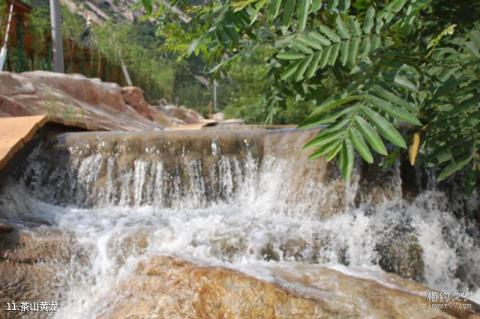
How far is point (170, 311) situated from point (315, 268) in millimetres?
937

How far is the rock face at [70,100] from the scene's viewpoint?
721 centimetres

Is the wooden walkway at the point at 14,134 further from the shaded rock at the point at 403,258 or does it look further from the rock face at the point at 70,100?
the shaded rock at the point at 403,258

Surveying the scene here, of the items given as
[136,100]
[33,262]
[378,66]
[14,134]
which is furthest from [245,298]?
[136,100]

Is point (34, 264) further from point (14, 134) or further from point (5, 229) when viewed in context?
point (14, 134)

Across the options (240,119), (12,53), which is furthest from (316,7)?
(240,119)

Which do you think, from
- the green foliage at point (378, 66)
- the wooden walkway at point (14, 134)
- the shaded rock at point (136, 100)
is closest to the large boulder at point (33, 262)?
the wooden walkway at point (14, 134)

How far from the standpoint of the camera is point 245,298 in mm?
2164

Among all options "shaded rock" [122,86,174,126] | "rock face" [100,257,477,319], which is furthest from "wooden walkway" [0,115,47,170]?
"shaded rock" [122,86,174,126]

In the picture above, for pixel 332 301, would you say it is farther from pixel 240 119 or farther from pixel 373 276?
pixel 240 119

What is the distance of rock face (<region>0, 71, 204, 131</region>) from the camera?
7.21m

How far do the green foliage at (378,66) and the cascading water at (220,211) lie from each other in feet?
3.78

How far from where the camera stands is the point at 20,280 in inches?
125

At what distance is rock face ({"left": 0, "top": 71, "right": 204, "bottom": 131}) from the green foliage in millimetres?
4393

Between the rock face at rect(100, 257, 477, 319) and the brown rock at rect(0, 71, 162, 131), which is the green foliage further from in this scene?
the brown rock at rect(0, 71, 162, 131)
